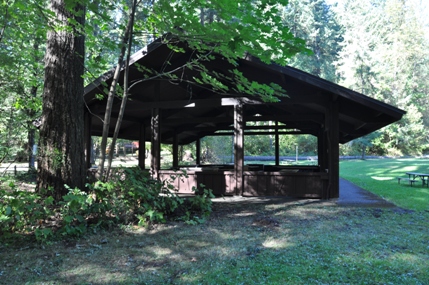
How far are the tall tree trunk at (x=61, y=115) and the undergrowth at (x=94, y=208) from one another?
53cm

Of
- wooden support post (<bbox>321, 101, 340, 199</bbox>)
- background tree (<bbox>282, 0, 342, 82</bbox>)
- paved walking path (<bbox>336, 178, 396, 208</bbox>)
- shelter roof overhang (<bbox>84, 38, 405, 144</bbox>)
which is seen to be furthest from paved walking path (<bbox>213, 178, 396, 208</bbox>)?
background tree (<bbox>282, 0, 342, 82</bbox>)

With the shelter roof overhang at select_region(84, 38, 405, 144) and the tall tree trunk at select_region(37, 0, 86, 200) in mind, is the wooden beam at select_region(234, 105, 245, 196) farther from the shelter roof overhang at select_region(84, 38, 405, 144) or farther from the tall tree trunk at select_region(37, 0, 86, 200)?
the tall tree trunk at select_region(37, 0, 86, 200)

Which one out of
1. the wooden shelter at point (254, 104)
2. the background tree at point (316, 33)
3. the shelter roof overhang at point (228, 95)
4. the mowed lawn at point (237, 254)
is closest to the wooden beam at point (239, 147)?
the wooden shelter at point (254, 104)

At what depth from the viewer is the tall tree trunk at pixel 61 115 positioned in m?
6.32

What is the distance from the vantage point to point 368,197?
934 centimetres

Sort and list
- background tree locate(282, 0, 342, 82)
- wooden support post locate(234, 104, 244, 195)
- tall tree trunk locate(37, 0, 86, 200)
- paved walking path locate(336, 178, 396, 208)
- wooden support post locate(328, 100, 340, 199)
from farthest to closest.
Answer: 1. background tree locate(282, 0, 342, 82)
2. wooden support post locate(234, 104, 244, 195)
3. wooden support post locate(328, 100, 340, 199)
4. paved walking path locate(336, 178, 396, 208)
5. tall tree trunk locate(37, 0, 86, 200)

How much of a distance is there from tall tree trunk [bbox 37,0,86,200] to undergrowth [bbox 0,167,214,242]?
530 mm

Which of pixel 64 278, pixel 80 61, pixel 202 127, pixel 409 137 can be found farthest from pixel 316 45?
pixel 64 278

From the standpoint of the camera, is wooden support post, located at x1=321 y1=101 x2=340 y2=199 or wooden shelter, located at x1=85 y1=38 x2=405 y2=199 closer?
wooden shelter, located at x1=85 y1=38 x2=405 y2=199

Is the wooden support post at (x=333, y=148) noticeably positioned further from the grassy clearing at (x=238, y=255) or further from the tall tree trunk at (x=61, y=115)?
the tall tree trunk at (x=61, y=115)

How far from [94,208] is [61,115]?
86.4 inches

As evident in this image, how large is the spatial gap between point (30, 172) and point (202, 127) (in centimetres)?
788

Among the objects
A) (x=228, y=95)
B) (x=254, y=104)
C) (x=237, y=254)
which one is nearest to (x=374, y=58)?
(x=228, y=95)

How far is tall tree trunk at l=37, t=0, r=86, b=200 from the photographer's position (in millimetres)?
6316
